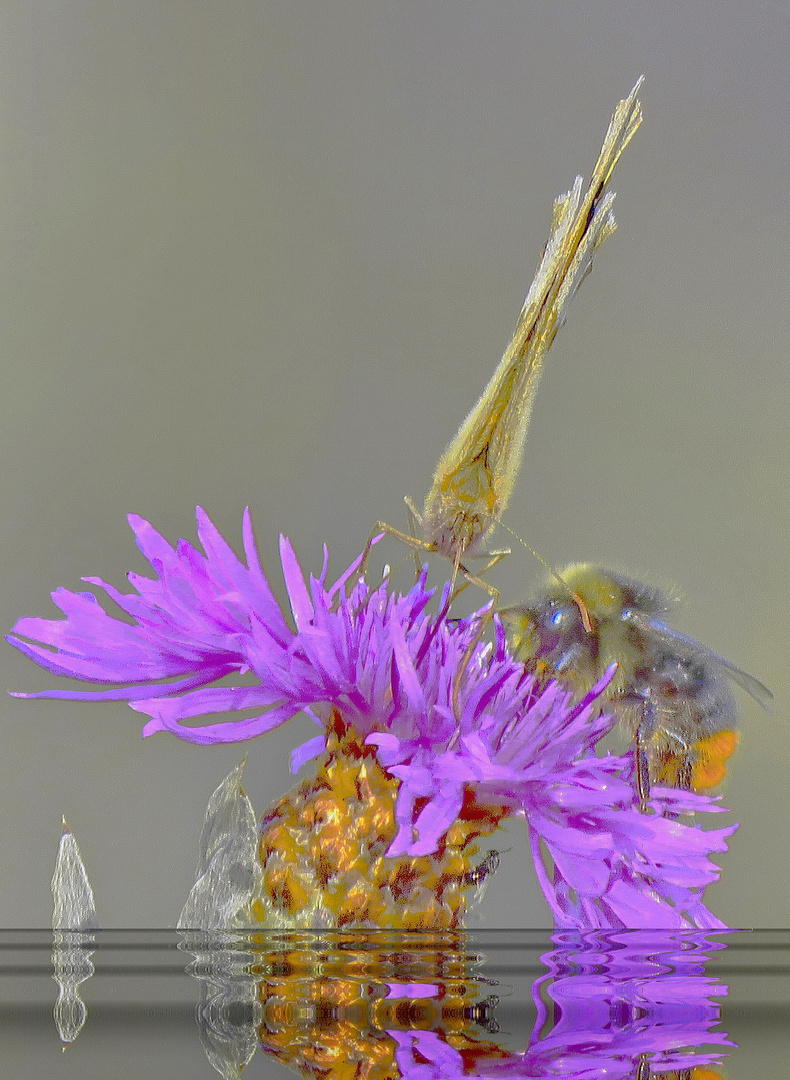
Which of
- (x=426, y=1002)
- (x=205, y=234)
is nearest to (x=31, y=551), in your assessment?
(x=205, y=234)

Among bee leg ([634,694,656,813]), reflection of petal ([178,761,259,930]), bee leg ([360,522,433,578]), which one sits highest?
bee leg ([360,522,433,578])

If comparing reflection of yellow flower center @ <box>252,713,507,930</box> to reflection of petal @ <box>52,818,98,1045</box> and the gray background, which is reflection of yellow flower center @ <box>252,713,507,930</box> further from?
the gray background

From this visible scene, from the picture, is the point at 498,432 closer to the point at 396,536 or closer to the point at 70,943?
the point at 396,536

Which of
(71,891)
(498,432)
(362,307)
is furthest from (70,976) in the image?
(362,307)

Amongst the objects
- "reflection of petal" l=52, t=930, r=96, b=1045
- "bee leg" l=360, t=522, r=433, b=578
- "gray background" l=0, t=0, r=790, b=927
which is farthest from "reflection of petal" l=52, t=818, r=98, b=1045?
"gray background" l=0, t=0, r=790, b=927

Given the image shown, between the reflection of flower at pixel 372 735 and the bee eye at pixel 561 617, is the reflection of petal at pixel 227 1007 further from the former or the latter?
the bee eye at pixel 561 617

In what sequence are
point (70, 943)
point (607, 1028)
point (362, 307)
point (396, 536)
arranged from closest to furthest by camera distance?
1. point (607, 1028)
2. point (70, 943)
3. point (396, 536)
4. point (362, 307)

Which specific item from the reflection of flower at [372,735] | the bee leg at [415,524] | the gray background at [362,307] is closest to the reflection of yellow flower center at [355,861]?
the reflection of flower at [372,735]
